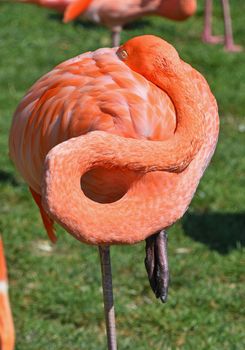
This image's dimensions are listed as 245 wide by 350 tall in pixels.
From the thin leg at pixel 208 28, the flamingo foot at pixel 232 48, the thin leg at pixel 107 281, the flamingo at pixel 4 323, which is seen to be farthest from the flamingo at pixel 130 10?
the flamingo at pixel 4 323

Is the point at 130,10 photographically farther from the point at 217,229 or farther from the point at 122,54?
the point at 122,54

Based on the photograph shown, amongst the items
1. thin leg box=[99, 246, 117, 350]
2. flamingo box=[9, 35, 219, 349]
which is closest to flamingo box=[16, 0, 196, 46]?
flamingo box=[9, 35, 219, 349]

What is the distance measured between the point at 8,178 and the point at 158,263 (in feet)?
8.90

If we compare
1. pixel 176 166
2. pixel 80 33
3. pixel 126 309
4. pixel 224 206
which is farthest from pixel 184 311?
pixel 80 33

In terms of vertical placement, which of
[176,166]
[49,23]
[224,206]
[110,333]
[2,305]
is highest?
[176,166]

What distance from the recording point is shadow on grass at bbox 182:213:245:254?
210 inches

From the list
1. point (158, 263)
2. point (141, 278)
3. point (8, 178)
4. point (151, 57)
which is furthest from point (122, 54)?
point (8, 178)

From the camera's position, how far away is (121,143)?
9.95ft

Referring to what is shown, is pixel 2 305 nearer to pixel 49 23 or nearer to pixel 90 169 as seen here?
pixel 90 169

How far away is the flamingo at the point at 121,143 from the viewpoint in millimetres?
2965

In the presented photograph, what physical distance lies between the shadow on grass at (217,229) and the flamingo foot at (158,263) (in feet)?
5.58

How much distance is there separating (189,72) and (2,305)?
3.58 feet

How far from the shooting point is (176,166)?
10.2ft

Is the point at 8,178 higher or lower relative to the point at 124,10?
lower
